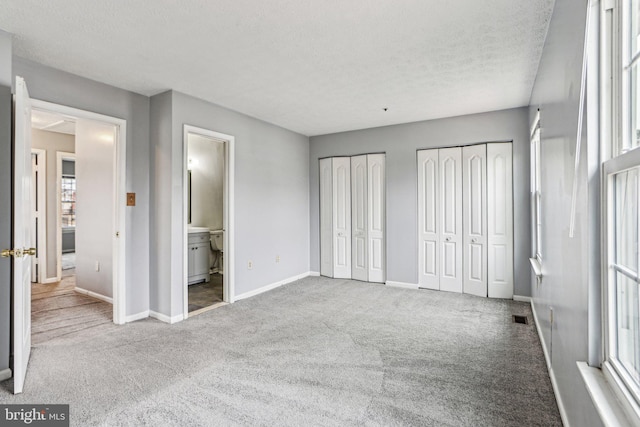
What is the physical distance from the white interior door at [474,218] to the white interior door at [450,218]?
67 mm

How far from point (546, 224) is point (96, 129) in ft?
16.9

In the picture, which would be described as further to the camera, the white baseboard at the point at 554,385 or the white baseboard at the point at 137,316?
the white baseboard at the point at 137,316

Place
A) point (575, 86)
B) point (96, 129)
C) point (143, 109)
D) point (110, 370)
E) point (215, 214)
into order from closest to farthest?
point (575, 86) < point (110, 370) < point (143, 109) < point (96, 129) < point (215, 214)

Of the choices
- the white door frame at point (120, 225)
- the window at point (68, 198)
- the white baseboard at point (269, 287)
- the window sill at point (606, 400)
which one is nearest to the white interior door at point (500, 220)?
the white baseboard at point (269, 287)

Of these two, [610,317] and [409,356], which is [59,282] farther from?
[610,317]

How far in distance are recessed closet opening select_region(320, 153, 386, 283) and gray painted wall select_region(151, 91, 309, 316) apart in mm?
405

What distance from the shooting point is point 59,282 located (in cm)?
528

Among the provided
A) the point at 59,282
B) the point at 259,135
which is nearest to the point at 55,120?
the point at 59,282

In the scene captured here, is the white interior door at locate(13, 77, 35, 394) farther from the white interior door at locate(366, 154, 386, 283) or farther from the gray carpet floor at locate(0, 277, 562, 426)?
the white interior door at locate(366, 154, 386, 283)

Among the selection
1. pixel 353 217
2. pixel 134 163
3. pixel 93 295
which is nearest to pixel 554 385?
pixel 353 217

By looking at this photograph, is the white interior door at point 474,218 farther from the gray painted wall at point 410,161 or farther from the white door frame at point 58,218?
the white door frame at point 58,218

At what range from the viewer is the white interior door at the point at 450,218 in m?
4.68

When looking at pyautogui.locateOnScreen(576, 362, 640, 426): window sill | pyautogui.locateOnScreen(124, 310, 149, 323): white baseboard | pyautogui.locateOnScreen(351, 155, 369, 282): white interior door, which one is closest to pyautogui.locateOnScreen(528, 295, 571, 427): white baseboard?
pyautogui.locateOnScreen(576, 362, 640, 426): window sill

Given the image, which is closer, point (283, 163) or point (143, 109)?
point (143, 109)
